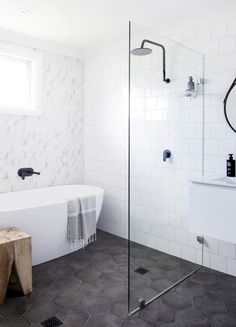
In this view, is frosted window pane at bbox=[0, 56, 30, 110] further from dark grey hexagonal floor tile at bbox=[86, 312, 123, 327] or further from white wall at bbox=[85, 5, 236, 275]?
dark grey hexagonal floor tile at bbox=[86, 312, 123, 327]

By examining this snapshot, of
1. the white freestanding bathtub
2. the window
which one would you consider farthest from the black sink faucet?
the window

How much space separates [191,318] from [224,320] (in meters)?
0.25

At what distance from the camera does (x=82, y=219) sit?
3350 mm

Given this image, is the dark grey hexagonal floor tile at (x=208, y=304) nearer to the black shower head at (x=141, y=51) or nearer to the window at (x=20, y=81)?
the black shower head at (x=141, y=51)

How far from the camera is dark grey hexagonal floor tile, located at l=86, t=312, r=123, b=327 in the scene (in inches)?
83.7

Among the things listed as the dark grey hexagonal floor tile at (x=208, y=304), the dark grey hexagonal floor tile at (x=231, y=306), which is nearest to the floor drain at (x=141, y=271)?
the dark grey hexagonal floor tile at (x=208, y=304)

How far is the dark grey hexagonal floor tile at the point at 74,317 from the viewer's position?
2135 millimetres

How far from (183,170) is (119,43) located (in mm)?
1984

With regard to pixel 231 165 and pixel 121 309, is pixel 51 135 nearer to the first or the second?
pixel 231 165

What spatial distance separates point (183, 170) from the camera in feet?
10.2

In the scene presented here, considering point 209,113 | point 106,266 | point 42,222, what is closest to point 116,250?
point 106,266

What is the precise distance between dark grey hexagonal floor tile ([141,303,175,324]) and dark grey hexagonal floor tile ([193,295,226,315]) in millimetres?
245

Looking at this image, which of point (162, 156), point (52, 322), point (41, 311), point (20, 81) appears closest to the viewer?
point (52, 322)

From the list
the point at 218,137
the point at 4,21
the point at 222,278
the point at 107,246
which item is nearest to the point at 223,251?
the point at 222,278
